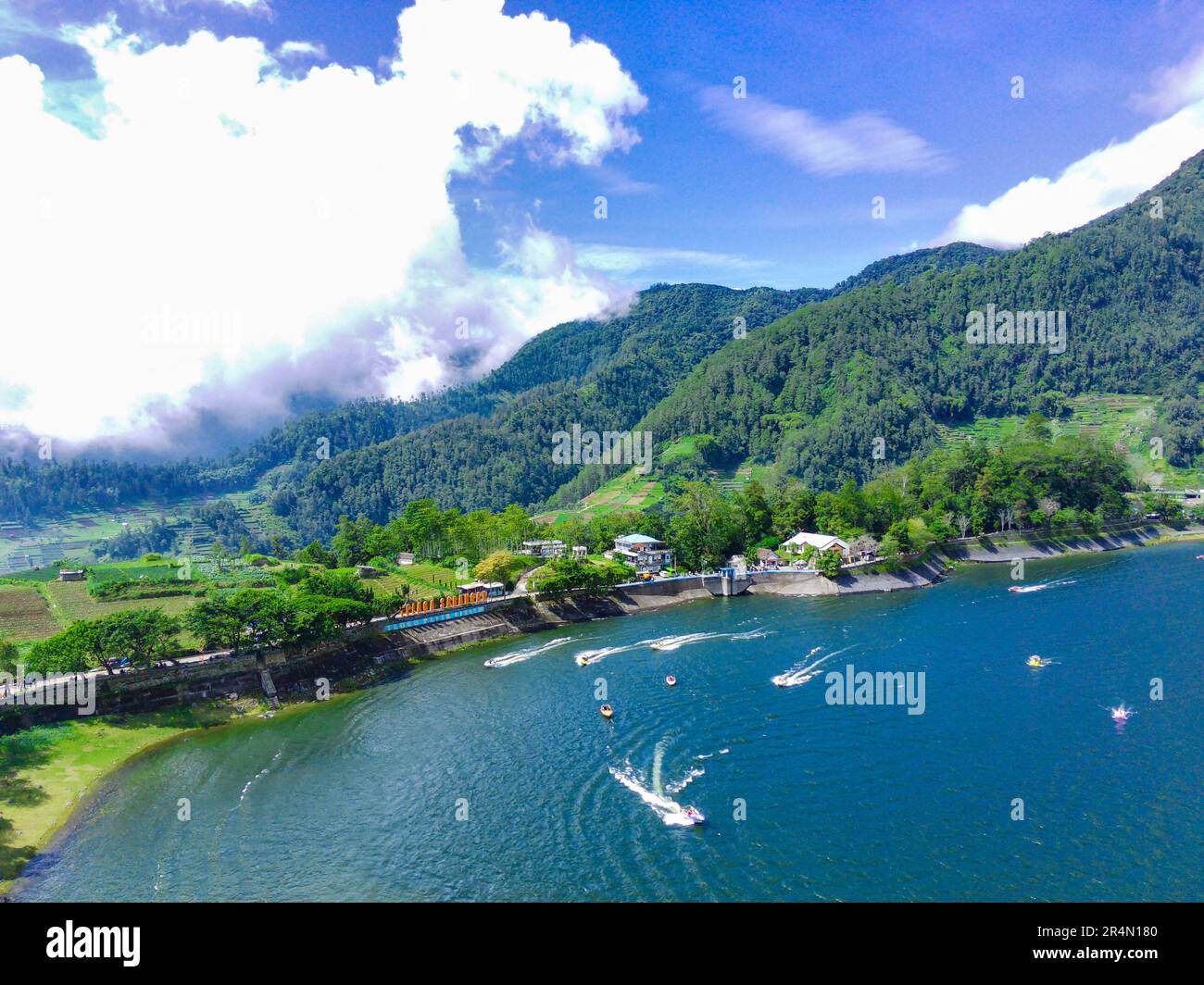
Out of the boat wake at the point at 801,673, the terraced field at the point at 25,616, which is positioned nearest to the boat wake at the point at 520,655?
the boat wake at the point at 801,673

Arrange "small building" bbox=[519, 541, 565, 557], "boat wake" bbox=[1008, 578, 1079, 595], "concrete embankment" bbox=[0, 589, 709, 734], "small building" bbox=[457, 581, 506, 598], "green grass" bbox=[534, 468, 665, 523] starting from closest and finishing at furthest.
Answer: "concrete embankment" bbox=[0, 589, 709, 734], "small building" bbox=[457, 581, 506, 598], "boat wake" bbox=[1008, 578, 1079, 595], "small building" bbox=[519, 541, 565, 557], "green grass" bbox=[534, 468, 665, 523]

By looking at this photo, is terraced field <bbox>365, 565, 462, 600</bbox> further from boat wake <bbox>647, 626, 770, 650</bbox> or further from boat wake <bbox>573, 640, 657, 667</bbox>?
boat wake <bbox>647, 626, 770, 650</bbox>

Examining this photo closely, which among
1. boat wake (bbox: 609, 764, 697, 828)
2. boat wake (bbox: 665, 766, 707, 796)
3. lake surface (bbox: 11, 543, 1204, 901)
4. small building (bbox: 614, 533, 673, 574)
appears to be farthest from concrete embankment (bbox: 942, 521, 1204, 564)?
boat wake (bbox: 609, 764, 697, 828)

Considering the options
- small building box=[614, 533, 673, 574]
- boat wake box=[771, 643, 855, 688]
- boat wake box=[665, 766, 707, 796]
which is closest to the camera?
boat wake box=[665, 766, 707, 796]

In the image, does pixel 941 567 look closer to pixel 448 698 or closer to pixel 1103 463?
pixel 1103 463

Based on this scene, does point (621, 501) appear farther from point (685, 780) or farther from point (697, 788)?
point (697, 788)

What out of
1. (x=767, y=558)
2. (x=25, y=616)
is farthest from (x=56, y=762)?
(x=767, y=558)
